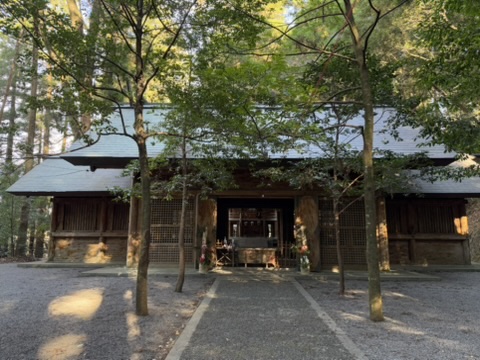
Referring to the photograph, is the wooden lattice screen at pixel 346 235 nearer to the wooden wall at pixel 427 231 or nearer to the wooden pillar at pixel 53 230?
the wooden wall at pixel 427 231

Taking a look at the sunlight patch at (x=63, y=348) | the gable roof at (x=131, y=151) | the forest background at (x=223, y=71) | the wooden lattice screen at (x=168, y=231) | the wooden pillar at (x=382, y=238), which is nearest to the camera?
the sunlight patch at (x=63, y=348)

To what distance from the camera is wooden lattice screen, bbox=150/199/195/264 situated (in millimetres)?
11133

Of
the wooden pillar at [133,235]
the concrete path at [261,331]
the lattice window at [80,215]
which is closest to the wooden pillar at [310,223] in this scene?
the concrete path at [261,331]

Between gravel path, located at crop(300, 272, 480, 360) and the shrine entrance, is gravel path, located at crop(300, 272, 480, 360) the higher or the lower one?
the lower one

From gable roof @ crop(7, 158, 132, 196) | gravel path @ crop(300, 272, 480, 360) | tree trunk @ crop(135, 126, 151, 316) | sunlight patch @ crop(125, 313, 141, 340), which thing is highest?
gable roof @ crop(7, 158, 132, 196)

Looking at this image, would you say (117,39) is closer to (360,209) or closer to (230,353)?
(230,353)

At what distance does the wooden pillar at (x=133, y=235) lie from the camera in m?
10.7

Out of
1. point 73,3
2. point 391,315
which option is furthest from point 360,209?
point 73,3

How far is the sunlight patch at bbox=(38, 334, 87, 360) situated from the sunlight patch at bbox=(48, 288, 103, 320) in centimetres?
99

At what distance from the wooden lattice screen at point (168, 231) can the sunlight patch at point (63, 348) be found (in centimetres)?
681

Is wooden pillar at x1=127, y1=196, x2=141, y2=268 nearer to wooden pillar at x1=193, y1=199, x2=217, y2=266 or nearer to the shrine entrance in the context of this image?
wooden pillar at x1=193, y1=199, x2=217, y2=266

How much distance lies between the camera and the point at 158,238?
11.2 metres

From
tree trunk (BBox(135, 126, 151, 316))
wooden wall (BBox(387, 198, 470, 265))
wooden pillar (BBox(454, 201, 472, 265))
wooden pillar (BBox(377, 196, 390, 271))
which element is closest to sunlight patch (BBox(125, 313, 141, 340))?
tree trunk (BBox(135, 126, 151, 316))

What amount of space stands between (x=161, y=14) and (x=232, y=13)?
1.35 meters
